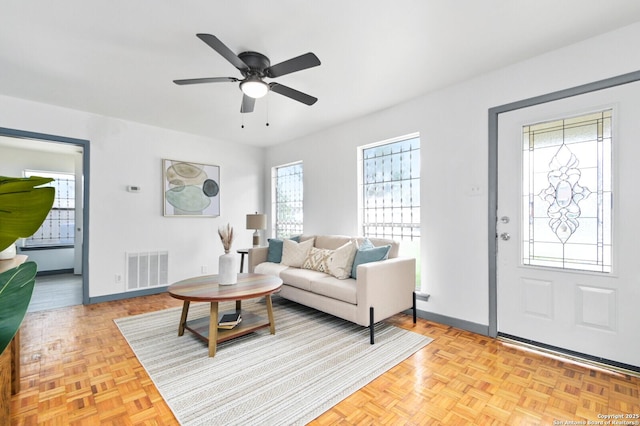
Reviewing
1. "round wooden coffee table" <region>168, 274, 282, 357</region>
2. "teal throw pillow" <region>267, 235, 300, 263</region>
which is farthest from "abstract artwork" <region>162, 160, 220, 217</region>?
"round wooden coffee table" <region>168, 274, 282, 357</region>

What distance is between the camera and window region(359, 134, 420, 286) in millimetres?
3543

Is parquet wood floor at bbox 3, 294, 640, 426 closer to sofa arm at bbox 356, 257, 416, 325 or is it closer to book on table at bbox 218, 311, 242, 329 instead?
sofa arm at bbox 356, 257, 416, 325

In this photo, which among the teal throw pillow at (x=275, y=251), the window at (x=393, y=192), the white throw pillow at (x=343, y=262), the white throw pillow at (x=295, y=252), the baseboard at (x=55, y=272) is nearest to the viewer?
the white throw pillow at (x=343, y=262)

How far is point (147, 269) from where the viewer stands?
431 cm

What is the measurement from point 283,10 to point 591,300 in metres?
3.08

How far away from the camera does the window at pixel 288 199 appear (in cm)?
514

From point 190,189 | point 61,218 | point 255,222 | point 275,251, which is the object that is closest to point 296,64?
point 275,251

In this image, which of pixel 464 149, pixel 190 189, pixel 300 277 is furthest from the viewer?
pixel 190 189

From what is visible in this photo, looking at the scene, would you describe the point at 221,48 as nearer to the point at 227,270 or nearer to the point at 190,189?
the point at 227,270

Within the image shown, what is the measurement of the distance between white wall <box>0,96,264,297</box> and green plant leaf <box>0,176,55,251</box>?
163 inches

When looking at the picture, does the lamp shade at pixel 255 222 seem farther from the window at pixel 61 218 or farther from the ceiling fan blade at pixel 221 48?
the window at pixel 61 218

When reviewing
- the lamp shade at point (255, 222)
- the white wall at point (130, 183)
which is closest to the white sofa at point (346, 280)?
the lamp shade at point (255, 222)

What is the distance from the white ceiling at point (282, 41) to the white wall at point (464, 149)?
0.14 m

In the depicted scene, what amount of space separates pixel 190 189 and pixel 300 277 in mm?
2576
